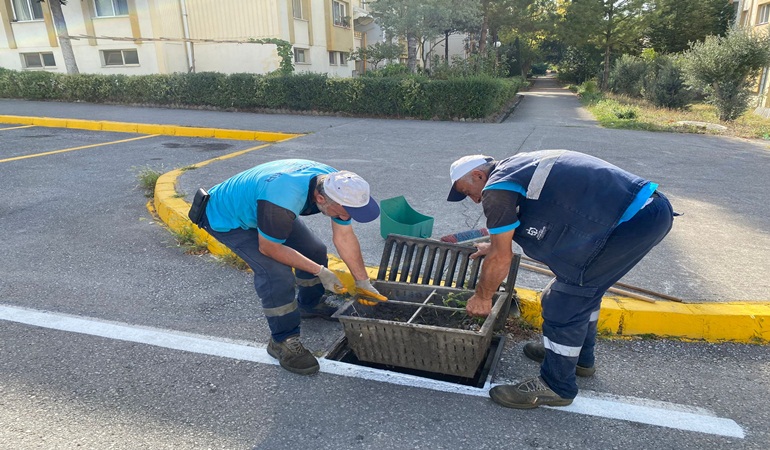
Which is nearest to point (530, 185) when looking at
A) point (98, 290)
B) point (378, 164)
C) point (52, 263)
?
point (98, 290)

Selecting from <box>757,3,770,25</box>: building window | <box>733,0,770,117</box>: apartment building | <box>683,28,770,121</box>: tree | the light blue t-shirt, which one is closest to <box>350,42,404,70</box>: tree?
<box>683,28,770,121</box>: tree

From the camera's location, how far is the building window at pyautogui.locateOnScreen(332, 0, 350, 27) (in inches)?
1089

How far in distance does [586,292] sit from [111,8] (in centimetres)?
2478

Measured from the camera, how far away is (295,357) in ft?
9.62

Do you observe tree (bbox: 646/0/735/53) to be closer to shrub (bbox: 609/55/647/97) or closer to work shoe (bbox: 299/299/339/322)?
shrub (bbox: 609/55/647/97)

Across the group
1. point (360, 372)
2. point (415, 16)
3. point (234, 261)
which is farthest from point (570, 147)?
point (415, 16)

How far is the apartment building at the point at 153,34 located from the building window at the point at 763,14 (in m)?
21.2

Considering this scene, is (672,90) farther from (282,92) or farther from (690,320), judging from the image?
(690,320)

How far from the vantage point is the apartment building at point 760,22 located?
20078mm

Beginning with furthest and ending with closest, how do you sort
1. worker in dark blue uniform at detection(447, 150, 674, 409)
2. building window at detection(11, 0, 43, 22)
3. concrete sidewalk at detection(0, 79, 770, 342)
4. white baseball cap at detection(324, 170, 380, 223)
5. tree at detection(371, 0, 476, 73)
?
building window at detection(11, 0, 43, 22)
tree at detection(371, 0, 476, 73)
concrete sidewalk at detection(0, 79, 770, 342)
white baseball cap at detection(324, 170, 380, 223)
worker in dark blue uniform at detection(447, 150, 674, 409)

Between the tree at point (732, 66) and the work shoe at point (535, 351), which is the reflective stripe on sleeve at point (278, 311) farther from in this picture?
the tree at point (732, 66)

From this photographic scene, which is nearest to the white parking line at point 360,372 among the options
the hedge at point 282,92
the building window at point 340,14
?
the hedge at point 282,92

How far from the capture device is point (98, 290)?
3.95 meters

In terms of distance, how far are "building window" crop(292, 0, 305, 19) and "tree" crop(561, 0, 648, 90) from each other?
15314 millimetres
